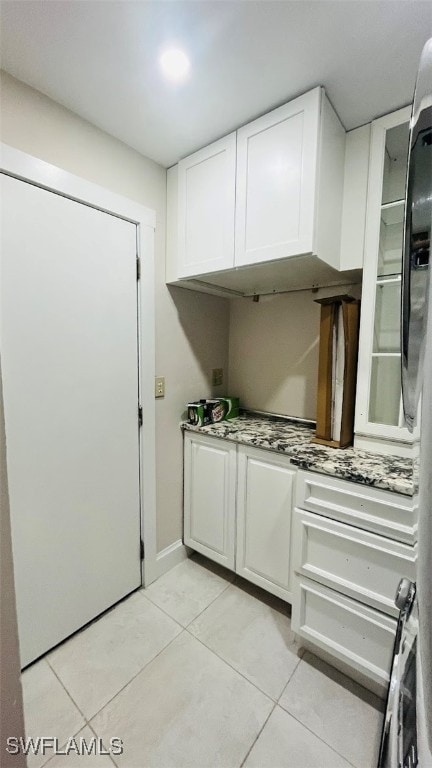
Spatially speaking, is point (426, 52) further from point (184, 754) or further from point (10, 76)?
point (184, 754)

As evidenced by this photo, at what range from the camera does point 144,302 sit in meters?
1.61

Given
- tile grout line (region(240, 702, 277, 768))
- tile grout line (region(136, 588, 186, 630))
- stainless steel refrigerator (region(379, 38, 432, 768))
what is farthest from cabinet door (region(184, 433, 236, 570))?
stainless steel refrigerator (region(379, 38, 432, 768))

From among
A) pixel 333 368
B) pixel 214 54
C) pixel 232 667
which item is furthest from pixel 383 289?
pixel 232 667

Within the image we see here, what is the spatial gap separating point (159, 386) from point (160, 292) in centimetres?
54

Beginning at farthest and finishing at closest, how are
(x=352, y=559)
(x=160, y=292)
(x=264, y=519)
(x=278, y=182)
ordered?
(x=160, y=292) → (x=264, y=519) → (x=278, y=182) → (x=352, y=559)

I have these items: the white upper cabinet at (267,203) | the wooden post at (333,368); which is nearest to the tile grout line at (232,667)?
the wooden post at (333,368)

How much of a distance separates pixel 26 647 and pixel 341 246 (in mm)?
2261

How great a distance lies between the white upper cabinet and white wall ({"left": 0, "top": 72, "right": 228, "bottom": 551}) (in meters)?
0.18

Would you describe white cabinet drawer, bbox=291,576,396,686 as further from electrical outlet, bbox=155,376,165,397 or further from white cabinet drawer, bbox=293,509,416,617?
electrical outlet, bbox=155,376,165,397

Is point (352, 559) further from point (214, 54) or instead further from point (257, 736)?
point (214, 54)

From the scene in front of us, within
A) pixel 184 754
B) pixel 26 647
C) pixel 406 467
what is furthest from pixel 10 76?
pixel 184 754

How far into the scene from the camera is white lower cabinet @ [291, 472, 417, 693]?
3.47ft

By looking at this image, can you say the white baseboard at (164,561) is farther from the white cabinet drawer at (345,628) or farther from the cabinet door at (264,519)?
the white cabinet drawer at (345,628)

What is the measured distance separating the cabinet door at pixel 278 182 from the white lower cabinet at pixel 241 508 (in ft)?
3.21
